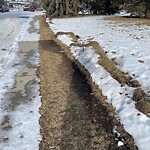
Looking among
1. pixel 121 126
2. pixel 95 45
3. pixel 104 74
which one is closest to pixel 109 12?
pixel 95 45

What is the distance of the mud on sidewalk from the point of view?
5.66 meters

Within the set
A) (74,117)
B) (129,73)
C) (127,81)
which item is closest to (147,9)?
(129,73)

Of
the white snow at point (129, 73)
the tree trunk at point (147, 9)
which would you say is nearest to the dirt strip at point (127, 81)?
the white snow at point (129, 73)

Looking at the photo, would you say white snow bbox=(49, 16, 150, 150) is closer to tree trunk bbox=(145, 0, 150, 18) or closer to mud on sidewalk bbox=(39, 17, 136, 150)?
mud on sidewalk bbox=(39, 17, 136, 150)

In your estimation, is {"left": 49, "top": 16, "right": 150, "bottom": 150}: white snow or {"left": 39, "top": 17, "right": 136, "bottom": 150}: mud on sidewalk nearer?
{"left": 39, "top": 17, "right": 136, "bottom": 150}: mud on sidewalk

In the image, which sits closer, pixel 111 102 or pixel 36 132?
pixel 36 132

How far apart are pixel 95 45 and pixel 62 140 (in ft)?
28.7

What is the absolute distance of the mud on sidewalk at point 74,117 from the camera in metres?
5.66

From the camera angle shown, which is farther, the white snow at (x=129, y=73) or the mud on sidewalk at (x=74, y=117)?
the white snow at (x=129, y=73)

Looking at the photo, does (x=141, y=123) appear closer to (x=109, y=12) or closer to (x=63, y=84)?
(x=63, y=84)

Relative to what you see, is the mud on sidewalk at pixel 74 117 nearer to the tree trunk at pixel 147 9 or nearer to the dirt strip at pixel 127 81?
the dirt strip at pixel 127 81

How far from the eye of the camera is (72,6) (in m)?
44.7

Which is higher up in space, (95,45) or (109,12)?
(95,45)

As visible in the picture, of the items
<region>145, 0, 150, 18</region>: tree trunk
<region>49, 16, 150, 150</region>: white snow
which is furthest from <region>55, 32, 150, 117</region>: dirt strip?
<region>145, 0, 150, 18</region>: tree trunk
